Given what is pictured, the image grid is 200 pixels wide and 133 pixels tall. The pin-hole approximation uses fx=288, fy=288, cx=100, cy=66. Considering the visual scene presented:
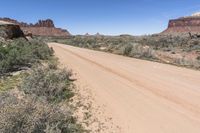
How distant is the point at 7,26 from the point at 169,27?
17480 cm

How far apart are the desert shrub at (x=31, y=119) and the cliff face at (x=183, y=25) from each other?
164399mm

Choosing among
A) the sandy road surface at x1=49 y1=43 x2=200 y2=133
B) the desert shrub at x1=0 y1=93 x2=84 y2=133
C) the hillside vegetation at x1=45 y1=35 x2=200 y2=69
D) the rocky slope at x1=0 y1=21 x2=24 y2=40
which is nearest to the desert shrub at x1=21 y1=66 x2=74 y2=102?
the sandy road surface at x1=49 y1=43 x2=200 y2=133

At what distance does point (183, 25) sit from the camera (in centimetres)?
18450

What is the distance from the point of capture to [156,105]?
10.1m

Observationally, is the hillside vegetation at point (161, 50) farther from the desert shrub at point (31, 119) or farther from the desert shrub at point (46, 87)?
the desert shrub at point (31, 119)

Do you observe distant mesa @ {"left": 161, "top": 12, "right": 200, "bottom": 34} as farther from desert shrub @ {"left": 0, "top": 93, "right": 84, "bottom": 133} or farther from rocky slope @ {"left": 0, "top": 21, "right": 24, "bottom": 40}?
desert shrub @ {"left": 0, "top": 93, "right": 84, "bottom": 133}

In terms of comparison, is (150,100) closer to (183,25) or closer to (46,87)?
(46,87)

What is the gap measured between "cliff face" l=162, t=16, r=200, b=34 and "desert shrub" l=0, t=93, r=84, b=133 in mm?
164399

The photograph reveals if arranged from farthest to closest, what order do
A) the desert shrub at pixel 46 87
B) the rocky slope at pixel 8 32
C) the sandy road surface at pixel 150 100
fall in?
the rocky slope at pixel 8 32 < the desert shrub at pixel 46 87 < the sandy road surface at pixel 150 100

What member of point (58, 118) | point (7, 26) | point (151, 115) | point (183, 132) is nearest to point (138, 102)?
point (151, 115)

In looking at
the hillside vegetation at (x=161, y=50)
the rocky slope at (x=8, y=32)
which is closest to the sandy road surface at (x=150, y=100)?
the hillside vegetation at (x=161, y=50)

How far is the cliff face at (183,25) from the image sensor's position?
169 metres

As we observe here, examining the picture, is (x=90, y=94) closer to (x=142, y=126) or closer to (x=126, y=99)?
(x=126, y=99)

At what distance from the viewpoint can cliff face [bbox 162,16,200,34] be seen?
169125 mm
